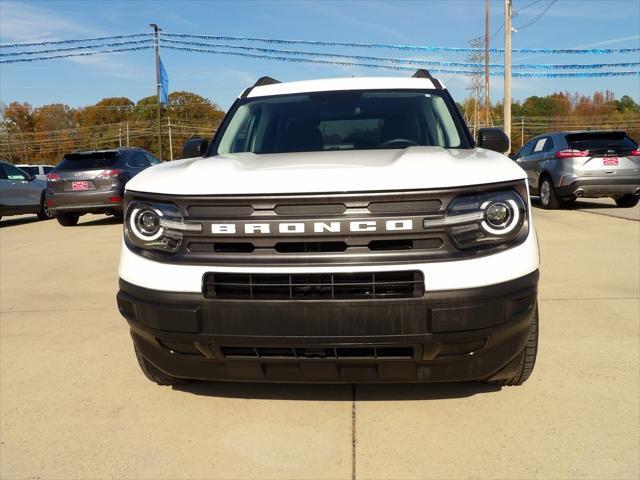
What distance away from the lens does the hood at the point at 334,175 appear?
2318 millimetres

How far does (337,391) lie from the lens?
3.06 metres

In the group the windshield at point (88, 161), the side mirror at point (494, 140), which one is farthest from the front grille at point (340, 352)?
the windshield at point (88, 161)

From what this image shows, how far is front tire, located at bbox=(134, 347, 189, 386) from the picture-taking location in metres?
2.93

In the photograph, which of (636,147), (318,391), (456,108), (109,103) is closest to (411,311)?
(318,391)

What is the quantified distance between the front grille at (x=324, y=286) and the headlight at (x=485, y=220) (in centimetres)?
23

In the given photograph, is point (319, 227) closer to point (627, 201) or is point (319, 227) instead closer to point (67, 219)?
point (67, 219)

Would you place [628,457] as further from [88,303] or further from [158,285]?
[88,303]

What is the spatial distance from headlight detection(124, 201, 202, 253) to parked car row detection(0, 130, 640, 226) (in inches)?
370

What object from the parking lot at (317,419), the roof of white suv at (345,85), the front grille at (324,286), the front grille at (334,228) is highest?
the roof of white suv at (345,85)

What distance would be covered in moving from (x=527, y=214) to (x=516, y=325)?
478 millimetres

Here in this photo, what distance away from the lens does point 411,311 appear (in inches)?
88.5

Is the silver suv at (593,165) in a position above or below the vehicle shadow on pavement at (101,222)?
above

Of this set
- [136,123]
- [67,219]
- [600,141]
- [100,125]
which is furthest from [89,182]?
[100,125]

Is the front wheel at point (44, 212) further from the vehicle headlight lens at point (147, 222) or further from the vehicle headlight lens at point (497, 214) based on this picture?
the vehicle headlight lens at point (497, 214)
